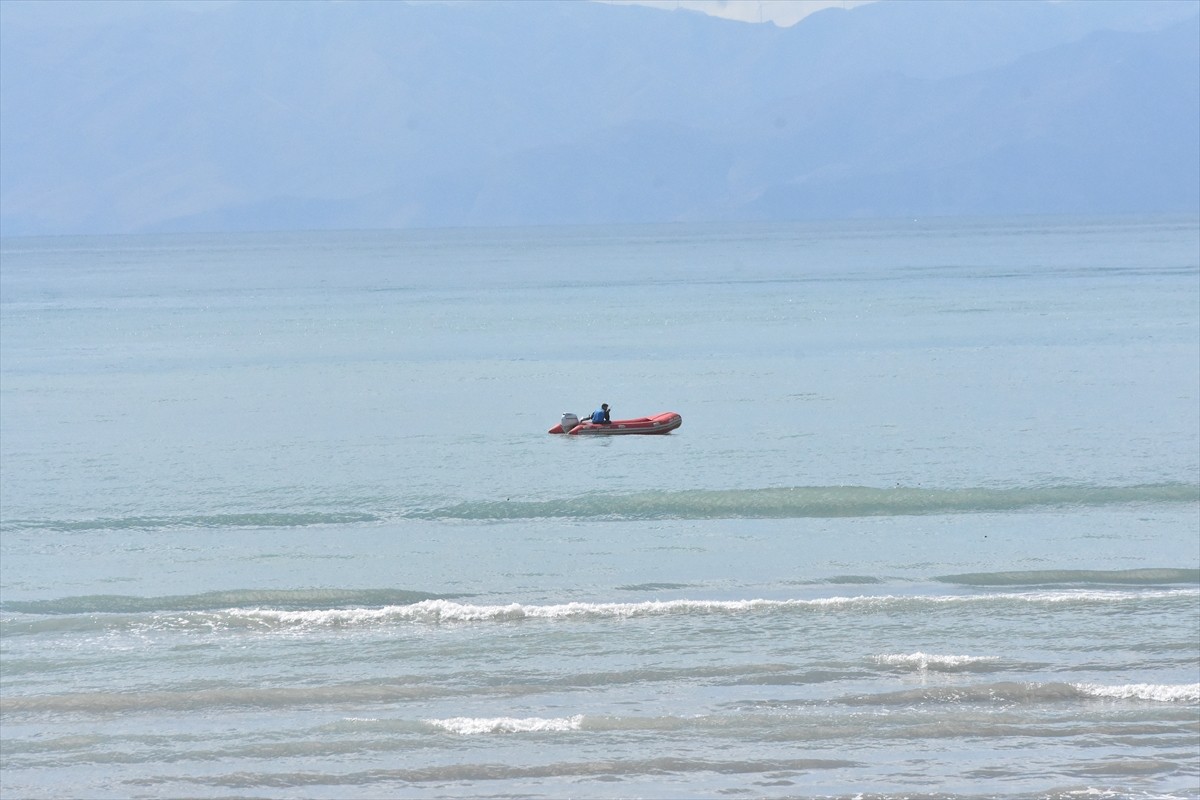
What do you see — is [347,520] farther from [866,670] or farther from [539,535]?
[866,670]

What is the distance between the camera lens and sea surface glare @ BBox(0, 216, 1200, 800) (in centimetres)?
1541

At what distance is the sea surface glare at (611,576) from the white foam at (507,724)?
5 centimetres

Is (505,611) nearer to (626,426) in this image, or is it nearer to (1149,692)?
(1149,692)

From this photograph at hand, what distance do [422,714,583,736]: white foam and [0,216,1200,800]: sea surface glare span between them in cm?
5

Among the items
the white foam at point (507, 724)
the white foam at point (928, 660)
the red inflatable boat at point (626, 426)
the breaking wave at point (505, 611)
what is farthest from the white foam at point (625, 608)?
the red inflatable boat at point (626, 426)

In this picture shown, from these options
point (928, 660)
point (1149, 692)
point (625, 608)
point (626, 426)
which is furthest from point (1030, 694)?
point (626, 426)

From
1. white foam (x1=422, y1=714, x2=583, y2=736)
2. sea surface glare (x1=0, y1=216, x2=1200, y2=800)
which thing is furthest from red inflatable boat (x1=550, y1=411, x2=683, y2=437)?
white foam (x1=422, y1=714, x2=583, y2=736)

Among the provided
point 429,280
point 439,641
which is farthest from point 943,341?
point 429,280

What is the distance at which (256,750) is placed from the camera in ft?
51.8

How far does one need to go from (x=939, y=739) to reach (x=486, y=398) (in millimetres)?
→ 33531

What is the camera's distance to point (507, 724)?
16234 millimetres

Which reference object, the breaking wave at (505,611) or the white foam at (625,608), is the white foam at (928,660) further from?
the white foam at (625,608)

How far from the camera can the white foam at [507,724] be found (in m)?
16.1

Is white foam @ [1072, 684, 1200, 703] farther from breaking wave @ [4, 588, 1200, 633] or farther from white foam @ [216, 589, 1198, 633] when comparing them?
white foam @ [216, 589, 1198, 633]
